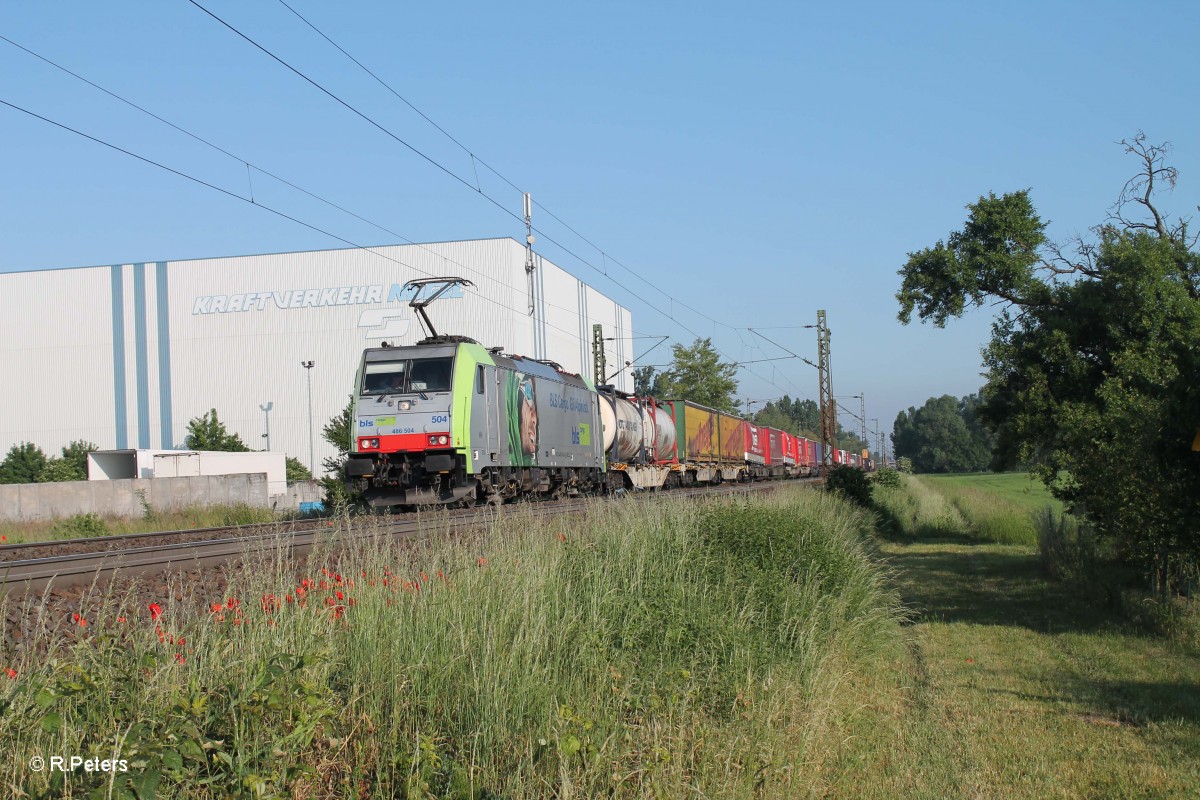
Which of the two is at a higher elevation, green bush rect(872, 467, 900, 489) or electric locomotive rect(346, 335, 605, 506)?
electric locomotive rect(346, 335, 605, 506)

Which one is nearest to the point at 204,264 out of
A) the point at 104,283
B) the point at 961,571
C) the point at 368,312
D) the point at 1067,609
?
the point at 104,283

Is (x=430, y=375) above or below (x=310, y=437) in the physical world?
above

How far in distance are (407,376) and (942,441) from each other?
15539 centimetres

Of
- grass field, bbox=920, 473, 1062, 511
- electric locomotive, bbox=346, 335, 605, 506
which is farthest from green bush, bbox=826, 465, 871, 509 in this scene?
electric locomotive, bbox=346, 335, 605, 506

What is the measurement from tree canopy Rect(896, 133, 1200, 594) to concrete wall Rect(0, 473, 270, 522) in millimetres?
20724

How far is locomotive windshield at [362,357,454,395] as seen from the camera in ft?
62.7

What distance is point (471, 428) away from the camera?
18953 millimetres

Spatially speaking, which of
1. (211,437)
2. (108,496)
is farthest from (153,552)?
(211,437)

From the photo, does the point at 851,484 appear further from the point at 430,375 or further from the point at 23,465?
the point at 23,465

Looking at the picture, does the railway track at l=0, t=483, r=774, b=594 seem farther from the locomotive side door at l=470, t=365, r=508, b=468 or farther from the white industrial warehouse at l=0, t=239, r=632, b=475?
the white industrial warehouse at l=0, t=239, r=632, b=475

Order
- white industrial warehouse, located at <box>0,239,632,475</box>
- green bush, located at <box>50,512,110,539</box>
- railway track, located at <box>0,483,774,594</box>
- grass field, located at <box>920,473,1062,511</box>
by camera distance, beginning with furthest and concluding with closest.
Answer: white industrial warehouse, located at <box>0,239,632,475</box> < grass field, located at <box>920,473,1062,511</box> < green bush, located at <box>50,512,110,539</box> < railway track, located at <box>0,483,774,594</box>

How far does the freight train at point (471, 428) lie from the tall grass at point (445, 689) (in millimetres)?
9135

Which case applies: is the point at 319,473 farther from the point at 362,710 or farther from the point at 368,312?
the point at 362,710

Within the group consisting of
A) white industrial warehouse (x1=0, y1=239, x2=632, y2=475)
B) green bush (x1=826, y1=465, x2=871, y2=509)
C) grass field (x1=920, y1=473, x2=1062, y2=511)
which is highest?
white industrial warehouse (x1=0, y1=239, x2=632, y2=475)
